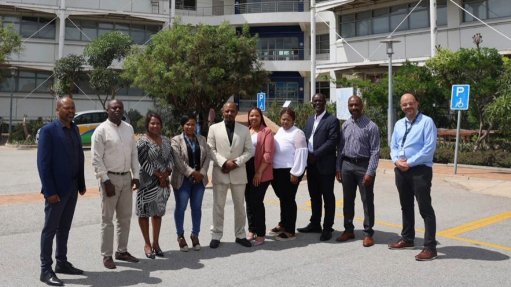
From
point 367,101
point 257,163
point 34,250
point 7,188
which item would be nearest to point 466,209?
point 257,163

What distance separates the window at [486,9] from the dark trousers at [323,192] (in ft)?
58.1

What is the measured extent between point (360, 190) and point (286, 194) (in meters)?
0.96

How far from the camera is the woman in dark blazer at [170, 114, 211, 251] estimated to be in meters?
5.73

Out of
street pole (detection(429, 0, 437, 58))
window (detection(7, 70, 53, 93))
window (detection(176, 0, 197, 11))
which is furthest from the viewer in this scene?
window (detection(176, 0, 197, 11))

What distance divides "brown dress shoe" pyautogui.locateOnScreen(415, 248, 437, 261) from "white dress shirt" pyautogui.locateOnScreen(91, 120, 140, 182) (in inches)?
129

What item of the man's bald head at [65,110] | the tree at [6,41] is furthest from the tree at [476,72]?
the tree at [6,41]

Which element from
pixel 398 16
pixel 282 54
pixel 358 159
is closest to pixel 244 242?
pixel 358 159

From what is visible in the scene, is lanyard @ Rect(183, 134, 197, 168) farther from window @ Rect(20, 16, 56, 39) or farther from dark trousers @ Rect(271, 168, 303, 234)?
window @ Rect(20, 16, 56, 39)

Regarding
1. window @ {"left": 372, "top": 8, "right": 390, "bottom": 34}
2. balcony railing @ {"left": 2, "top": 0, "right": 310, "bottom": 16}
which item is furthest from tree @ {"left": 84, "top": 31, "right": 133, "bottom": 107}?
window @ {"left": 372, "top": 8, "right": 390, "bottom": 34}

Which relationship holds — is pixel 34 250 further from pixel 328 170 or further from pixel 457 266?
pixel 457 266

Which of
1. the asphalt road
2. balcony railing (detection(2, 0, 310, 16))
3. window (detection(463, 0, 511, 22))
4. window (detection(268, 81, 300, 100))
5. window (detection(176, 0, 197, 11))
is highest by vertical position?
window (detection(176, 0, 197, 11))

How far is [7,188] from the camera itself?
11.1 metres

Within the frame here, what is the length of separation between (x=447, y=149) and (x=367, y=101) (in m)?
4.18

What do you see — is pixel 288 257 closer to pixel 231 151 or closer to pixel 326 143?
pixel 231 151
